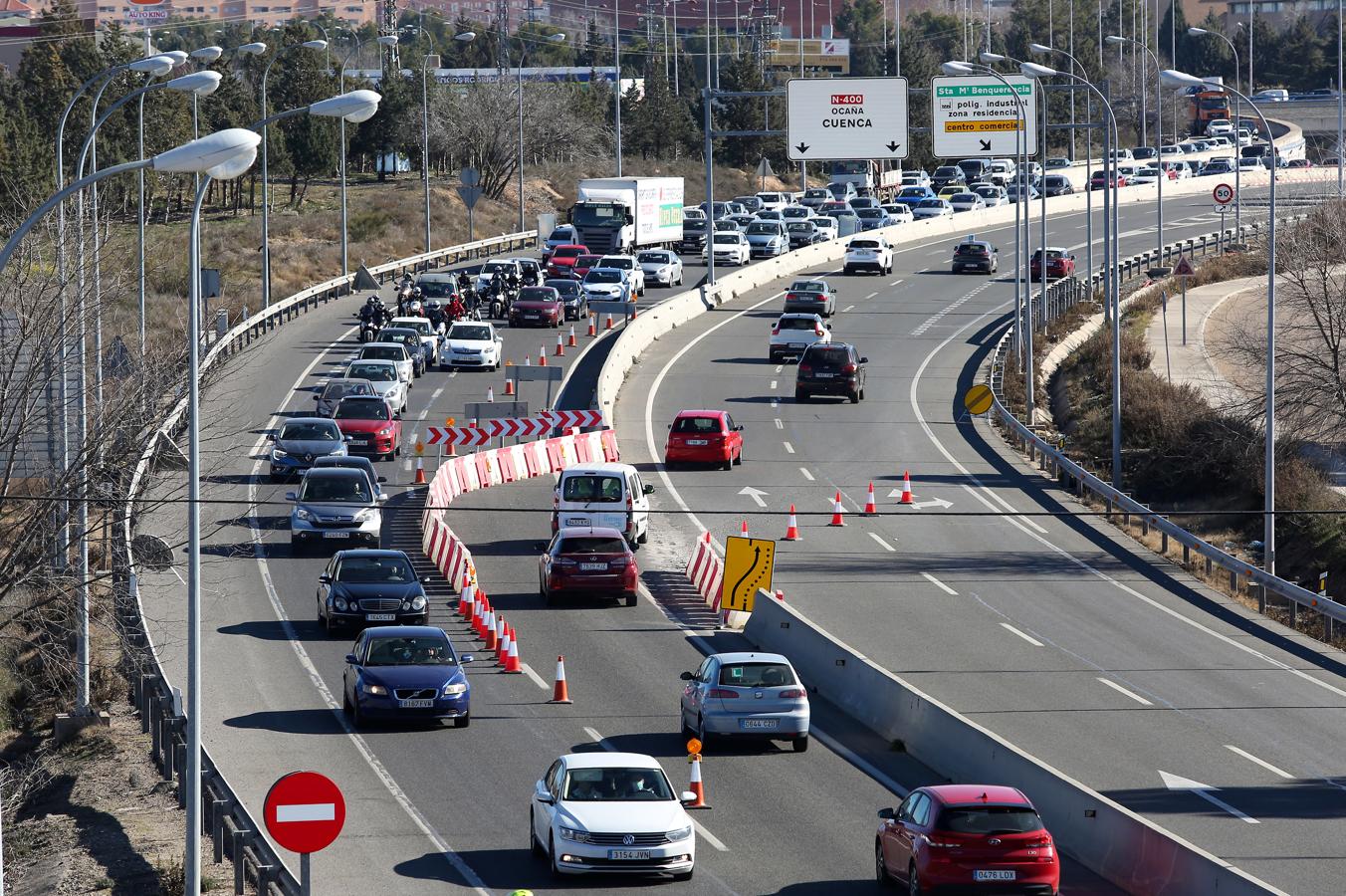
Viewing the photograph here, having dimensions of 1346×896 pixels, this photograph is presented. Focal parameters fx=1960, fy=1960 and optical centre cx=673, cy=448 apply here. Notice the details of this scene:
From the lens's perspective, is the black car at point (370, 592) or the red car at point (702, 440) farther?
the red car at point (702, 440)

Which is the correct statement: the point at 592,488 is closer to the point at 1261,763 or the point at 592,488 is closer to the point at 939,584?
the point at 939,584

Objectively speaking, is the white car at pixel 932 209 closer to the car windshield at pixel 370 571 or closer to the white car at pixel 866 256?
the white car at pixel 866 256

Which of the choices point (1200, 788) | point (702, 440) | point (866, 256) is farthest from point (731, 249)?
point (1200, 788)

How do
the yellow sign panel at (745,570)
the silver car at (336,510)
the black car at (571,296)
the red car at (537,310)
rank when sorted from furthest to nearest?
the black car at (571,296) → the red car at (537,310) → the silver car at (336,510) → the yellow sign panel at (745,570)

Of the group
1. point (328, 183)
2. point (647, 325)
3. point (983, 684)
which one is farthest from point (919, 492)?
point (328, 183)

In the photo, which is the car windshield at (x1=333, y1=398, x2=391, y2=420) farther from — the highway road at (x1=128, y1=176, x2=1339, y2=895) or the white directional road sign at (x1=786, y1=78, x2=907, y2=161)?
the white directional road sign at (x1=786, y1=78, x2=907, y2=161)

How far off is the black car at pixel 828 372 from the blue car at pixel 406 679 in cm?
2839

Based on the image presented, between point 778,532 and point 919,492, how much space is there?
4.96 meters

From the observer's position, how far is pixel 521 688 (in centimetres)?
2762

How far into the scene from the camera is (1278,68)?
183m

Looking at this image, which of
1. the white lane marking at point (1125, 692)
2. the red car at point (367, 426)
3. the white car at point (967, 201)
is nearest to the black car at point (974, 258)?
the white car at point (967, 201)

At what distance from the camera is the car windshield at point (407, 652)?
2522 cm

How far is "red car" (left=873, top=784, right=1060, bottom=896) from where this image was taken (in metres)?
17.3

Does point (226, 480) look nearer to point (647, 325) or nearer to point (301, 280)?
point (647, 325)
